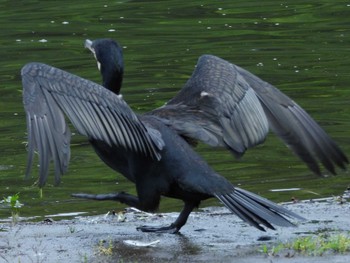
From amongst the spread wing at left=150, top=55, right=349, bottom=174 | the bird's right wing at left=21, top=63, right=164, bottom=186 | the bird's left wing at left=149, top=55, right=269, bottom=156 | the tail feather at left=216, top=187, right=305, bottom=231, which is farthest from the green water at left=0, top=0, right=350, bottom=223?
the bird's right wing at left=21, top=63, right=164, bottom=186

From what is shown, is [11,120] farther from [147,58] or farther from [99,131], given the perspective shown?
[99,131]

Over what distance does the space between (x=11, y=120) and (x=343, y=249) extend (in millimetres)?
7116

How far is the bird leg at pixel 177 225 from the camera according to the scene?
306 inches

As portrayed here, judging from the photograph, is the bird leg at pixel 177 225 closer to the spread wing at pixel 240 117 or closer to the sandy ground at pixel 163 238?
the sandy ground at pixel 163 238

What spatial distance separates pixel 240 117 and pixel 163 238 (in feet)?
3.21

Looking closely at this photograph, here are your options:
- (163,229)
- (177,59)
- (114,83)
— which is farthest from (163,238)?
(177,59)

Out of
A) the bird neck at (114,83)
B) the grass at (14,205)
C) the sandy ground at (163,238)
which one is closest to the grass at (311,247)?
the sandy ground at (163,238)

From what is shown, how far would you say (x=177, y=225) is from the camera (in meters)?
7.83

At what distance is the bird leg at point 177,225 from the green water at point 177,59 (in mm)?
1869

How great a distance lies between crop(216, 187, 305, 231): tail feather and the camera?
23.6 ft

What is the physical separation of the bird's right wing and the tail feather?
0.63 meters

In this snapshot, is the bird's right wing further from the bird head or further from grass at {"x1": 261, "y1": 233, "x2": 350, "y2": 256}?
grass at {"x1": 261, "y1": 233, "x2": 350, "y2": 256}

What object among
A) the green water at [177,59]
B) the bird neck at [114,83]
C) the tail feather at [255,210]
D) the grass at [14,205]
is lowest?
the green water at [177,59]

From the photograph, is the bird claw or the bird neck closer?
the bird claw
